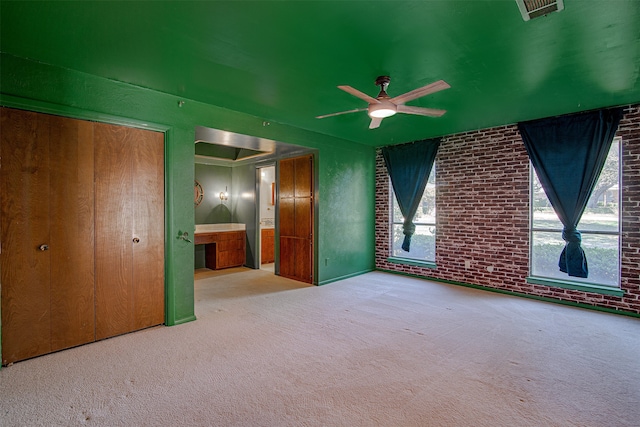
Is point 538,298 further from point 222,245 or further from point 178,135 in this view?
point 222,245

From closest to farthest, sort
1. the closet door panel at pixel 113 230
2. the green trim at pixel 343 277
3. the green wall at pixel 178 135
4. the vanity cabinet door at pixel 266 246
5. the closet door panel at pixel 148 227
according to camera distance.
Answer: the green wall at pixel 178 135 < the closet door panel at pixel 113 230 < the closet door panel at pixel 148 227 < the green trim at pixel 343 277 < the vanity cabinet door at pixel 266 246

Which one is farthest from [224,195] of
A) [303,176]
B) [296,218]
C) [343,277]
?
[343,277]

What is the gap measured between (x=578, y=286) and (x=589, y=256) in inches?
17.7

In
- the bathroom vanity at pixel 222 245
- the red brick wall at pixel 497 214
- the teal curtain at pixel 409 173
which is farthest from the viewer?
the bathroom vanity at pixel 222 245

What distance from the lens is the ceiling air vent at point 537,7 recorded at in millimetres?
1955

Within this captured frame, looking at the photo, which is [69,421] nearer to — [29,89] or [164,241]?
[164,241]

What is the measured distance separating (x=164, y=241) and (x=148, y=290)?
0.57m

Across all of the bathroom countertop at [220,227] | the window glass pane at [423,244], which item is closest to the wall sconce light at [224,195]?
the bathroom countertop at [220,227]

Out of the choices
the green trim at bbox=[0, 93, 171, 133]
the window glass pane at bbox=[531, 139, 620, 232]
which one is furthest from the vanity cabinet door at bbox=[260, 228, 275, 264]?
the window glass pane at bbox=[531, 139, 620, 232]

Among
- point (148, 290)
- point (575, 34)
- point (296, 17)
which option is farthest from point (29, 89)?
point (575, 34)

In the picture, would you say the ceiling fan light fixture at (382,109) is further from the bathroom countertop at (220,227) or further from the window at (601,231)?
the bathroom countertop at (220,227)

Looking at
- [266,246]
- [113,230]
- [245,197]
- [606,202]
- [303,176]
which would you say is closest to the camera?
[113,230]

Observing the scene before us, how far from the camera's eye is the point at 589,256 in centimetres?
427

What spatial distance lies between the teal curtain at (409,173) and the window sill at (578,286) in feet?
6.98
